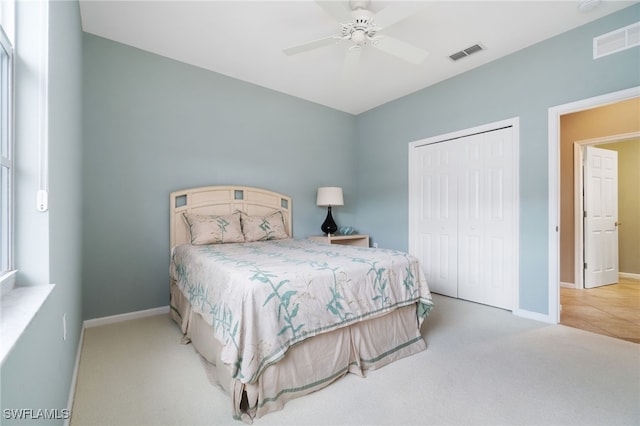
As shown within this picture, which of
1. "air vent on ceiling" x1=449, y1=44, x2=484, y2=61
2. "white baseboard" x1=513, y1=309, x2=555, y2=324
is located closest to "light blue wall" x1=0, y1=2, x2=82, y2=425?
"air vent on ceiling" x1=449, y1=44, x2=484, y2=61

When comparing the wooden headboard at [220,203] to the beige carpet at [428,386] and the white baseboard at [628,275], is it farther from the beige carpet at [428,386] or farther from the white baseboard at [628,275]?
the white baseboard at [628,275]

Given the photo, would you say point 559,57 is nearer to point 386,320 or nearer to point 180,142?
point 386,320

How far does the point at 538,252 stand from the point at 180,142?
158 inches

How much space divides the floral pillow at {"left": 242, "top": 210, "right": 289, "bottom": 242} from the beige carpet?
1.29 metres

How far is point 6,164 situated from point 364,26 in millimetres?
2332

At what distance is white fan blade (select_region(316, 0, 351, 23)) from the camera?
6.55 ft

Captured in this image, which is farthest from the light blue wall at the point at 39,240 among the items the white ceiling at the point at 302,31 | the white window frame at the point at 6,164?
the white ceiling at the point at 302,31

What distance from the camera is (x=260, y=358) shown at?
152 centimetres

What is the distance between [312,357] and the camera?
69.8 inches

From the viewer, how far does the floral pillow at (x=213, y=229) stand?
3.07 meters

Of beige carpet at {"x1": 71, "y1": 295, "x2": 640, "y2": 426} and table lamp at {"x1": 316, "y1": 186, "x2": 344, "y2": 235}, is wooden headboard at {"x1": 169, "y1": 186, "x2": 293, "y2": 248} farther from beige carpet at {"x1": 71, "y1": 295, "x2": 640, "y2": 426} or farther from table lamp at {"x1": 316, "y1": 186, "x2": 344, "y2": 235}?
beige carpet at {"x1": 71, "y1": 295, "x2": 640, "y2": 426}

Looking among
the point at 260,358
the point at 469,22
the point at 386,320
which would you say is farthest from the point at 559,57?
the point at 260,358

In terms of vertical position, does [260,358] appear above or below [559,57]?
below

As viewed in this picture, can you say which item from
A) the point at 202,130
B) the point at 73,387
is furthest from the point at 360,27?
the point at 73,387
